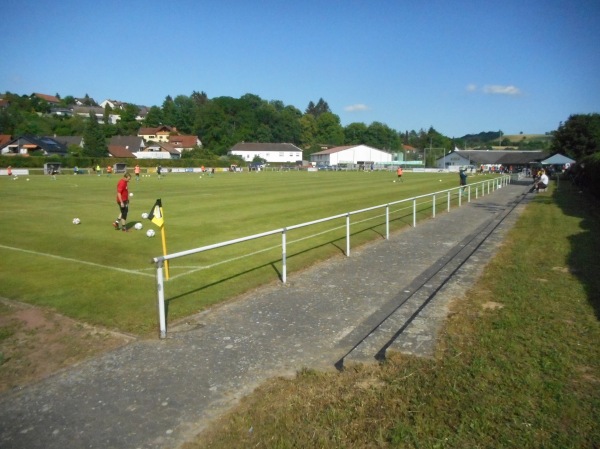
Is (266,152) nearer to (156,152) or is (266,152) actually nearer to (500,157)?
(156,152)

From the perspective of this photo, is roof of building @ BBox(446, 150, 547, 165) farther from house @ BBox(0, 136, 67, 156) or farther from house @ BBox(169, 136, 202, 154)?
house @ BBox(0, 136, 67, 156)

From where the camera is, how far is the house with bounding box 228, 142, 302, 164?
12625 centimetres

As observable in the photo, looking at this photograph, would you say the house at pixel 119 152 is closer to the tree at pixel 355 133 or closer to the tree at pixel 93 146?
the tree at pixel 93 146

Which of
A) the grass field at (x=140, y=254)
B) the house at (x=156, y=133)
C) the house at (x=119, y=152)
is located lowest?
the grass field at (x=140, y=254)

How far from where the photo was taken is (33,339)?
6094 mm

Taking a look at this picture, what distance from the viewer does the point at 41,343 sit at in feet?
19.6

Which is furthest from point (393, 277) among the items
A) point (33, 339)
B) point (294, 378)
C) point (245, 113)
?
point (245, 113)

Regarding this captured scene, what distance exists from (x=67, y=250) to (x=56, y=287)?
3748mm

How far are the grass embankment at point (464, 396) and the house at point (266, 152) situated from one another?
120525 millimetres

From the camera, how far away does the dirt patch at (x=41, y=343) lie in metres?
5.21

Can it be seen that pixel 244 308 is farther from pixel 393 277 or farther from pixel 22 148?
pixel 22 148

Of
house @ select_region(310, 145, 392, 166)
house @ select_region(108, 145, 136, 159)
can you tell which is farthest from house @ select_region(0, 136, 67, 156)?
house @ select_region(310, 145, 392, 166)

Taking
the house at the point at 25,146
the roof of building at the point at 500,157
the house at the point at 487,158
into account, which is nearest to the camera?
the house at the point at 25,146

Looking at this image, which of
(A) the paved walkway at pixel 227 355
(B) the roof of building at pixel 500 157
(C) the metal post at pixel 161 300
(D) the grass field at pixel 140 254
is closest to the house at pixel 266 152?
(B) the roof of building at pixel 500 157
